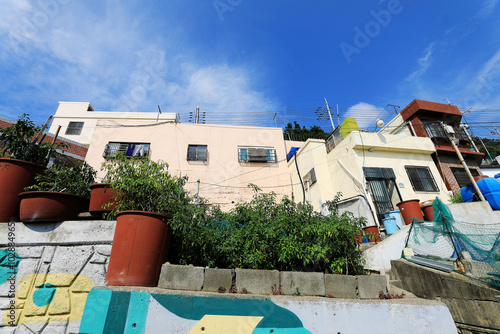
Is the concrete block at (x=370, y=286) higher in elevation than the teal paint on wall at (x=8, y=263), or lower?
lower

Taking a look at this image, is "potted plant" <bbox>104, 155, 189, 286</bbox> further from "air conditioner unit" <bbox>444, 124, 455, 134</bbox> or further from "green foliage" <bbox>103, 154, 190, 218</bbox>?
"air conditioner unit" <bbox>444, 124, 455, 134</bbox>

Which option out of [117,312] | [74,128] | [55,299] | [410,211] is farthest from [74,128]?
[410,211]

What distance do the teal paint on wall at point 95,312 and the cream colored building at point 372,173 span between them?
8.67 m

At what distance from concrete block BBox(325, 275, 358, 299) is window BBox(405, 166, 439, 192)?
9190 mm

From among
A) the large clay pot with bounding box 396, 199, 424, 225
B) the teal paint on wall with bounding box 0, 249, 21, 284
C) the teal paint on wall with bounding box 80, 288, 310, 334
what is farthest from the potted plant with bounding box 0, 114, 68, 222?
the large clay pot with bounding box 396, 199, 424, 225

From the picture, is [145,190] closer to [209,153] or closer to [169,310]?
[169,310]

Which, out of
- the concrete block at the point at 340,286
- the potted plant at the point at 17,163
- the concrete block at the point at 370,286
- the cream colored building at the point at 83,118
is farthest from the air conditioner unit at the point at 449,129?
the cream colored building at the point at 83,118

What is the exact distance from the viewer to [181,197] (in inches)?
136

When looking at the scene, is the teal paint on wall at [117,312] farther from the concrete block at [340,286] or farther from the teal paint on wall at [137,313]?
the concrete block at [340,286]

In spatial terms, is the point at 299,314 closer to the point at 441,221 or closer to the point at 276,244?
the point at 276,244

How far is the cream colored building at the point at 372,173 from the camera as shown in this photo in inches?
375

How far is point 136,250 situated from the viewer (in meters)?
2.71

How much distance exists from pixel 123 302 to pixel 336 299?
8.65 feet

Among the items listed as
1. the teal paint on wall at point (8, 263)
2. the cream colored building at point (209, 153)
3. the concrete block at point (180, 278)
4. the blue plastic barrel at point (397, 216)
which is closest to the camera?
the teal paint on wall at point (8, 263)
